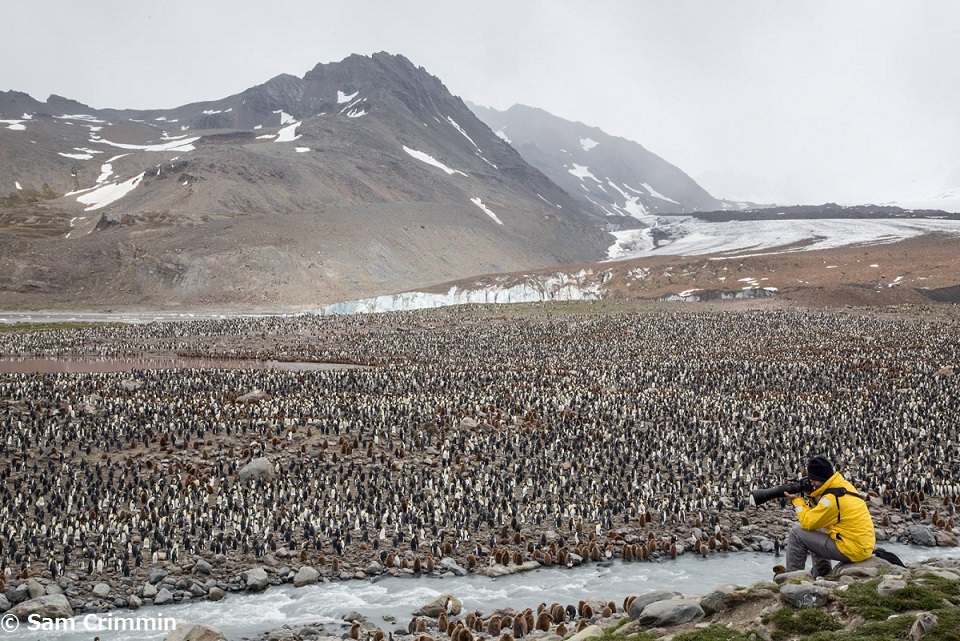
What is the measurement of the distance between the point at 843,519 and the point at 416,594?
6.83m

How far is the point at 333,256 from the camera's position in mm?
100312

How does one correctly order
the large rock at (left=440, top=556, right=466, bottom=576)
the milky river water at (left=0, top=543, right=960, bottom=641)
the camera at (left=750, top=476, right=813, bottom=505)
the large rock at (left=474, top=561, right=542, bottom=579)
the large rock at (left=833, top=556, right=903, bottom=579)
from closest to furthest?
the large rock at (left=833, top=556, right=903, bottom=579), the camera at (left=750, top=476, right=813, bottom=505), the milky river water at (left=0, top=543, right=960, bottom=641), the large rock at (left=474, top=561, right=542, bottom=579), the large rock at (left=440, top=556, right=466, bottom=576)

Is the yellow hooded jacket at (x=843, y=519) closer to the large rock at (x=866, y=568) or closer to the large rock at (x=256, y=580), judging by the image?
the large rock at (x=866, y=568)

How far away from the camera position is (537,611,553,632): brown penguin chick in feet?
34.6

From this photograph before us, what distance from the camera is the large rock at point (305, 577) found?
Result: 12953mm

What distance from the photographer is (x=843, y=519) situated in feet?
30.0

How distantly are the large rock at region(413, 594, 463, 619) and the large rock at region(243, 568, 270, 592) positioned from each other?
2.93 m

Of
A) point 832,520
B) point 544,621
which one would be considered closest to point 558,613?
point 544,621

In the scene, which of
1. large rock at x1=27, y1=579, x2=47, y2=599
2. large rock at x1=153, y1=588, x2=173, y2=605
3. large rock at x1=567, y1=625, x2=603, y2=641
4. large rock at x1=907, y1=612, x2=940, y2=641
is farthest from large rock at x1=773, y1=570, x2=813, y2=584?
large rock at x1=27, y1=579, x2=47, y2=599

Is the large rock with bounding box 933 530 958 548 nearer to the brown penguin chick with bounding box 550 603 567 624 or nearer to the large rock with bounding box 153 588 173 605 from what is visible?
the brown penguin chick with bounding box 550 603 567 624

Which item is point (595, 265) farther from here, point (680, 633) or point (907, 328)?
point (680, 633)

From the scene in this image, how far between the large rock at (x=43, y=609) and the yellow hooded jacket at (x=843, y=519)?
10736 mm

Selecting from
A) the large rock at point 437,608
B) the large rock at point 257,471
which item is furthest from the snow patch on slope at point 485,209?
the large rock at point 437,608

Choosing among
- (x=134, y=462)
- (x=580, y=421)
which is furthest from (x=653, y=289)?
(x=134, y=462)
